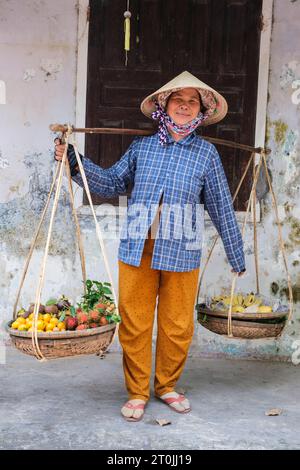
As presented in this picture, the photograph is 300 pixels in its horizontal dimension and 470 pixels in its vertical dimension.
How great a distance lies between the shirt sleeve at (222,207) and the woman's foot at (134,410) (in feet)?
3.09

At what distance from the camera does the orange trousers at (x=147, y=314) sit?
133 inches

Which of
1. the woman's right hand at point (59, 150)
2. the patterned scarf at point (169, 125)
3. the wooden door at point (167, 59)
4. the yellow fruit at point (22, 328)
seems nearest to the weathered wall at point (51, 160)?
the wooden door at point (167, 59)

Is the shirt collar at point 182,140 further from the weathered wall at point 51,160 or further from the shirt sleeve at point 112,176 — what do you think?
the weathered wall at point 51,160

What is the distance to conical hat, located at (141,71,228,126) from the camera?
324 centimetres

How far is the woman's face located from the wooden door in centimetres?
110

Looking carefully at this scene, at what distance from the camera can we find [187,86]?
321cm

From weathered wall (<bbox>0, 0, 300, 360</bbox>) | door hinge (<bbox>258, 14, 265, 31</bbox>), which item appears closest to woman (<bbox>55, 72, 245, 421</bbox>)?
weathered wall (<bbox>0, 0, 300, 360</bbox>)

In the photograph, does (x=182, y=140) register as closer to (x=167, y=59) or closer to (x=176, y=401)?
(x=167, y=59)

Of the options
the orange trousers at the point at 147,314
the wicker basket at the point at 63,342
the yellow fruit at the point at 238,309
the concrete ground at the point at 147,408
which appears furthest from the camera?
the yellow fruit at the point at 238,309

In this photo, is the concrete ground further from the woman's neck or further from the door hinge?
the door hinge

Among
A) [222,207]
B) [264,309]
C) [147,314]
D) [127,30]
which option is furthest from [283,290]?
[127,30]

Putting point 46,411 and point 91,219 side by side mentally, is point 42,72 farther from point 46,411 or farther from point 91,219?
point 46,411

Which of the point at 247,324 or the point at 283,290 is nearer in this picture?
the point at 247,324

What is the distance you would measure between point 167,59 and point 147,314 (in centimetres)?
202
